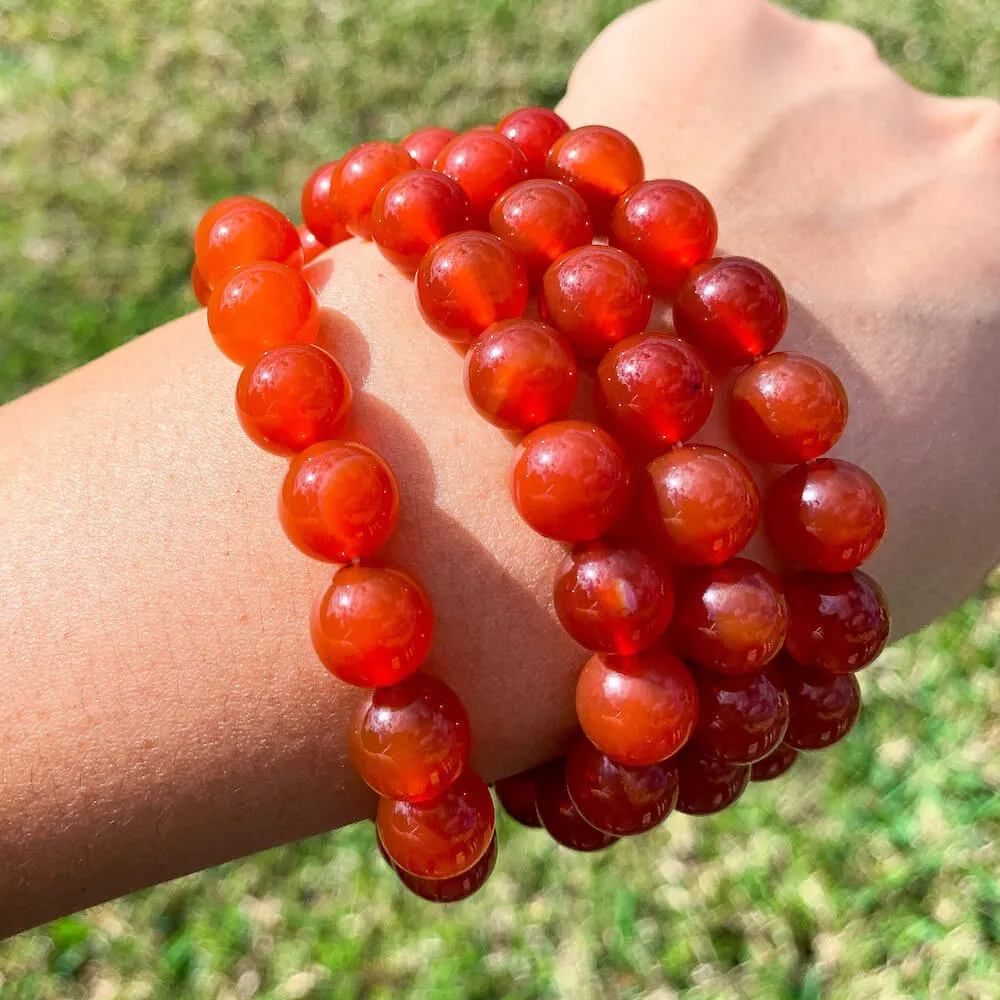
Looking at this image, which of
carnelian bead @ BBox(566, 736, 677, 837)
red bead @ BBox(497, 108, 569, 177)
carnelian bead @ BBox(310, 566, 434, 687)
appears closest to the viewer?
carnelian bead @ BBox(310, 566, 434, 687)

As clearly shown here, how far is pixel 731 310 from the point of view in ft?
2.84

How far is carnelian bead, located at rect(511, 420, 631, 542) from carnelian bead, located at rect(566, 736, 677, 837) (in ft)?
0.66

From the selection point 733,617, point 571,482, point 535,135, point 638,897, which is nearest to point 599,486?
point 571,482

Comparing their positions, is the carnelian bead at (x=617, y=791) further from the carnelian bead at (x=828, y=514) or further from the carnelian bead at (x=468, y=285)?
the carnelian bead at (x=468, y=285)

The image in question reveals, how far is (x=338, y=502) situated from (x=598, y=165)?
0.39 metres

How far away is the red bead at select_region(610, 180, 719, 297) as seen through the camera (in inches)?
35.1

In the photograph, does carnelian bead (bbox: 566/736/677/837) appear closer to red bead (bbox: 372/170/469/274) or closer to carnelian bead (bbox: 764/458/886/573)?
carnelian bead (bbox: 764/458/886/573)

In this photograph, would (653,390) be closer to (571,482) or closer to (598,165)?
(571,482)

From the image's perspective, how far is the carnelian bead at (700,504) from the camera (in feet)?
2.66

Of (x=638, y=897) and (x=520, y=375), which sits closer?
(x=520, y=375)

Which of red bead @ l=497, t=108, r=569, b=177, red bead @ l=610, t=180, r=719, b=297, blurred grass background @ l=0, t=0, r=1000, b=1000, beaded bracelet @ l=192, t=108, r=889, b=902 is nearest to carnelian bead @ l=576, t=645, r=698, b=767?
beaded bracelet @ l=192, t=108, r=889, b=902

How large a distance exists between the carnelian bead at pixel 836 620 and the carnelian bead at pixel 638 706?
120mm

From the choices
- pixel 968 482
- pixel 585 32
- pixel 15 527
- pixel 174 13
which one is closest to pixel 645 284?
pixel 968 482

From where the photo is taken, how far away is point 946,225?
1.06 metres
